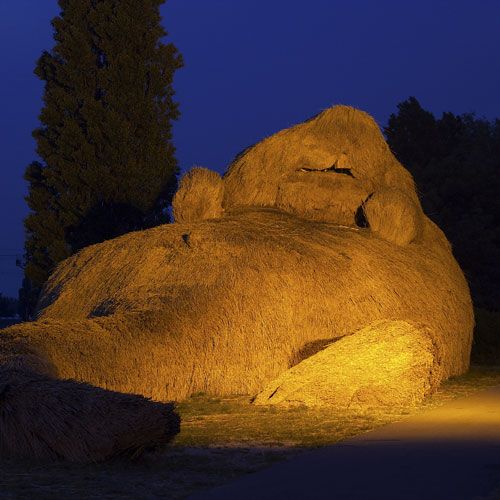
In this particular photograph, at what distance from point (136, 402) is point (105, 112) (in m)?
13.7

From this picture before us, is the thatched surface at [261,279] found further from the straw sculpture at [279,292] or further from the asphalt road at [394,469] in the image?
the asphalt road at [394,469]

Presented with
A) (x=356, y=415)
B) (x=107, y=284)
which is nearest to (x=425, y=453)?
(x=356, y=415)

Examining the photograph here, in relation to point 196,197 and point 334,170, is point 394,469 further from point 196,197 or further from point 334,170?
point 334,170

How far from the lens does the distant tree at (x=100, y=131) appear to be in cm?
1922

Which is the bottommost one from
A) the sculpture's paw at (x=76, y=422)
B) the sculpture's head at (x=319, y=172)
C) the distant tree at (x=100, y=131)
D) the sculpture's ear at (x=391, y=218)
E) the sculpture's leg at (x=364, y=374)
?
the sculpture's paw at (x=76, y=422)

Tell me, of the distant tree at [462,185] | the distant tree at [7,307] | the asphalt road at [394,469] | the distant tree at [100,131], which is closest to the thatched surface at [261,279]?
the asphalt road at [394,469]

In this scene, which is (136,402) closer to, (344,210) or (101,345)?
(101,345)

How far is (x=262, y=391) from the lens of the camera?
9.00 meters

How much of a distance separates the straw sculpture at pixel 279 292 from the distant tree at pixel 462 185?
419 inches

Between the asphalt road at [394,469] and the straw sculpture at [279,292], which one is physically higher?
the straw sculpture at [279,292]

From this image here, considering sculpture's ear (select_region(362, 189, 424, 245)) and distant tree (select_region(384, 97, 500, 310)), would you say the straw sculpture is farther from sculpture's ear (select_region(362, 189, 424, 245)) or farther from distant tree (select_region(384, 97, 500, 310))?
distant tree (select_region(384, 97, 500, 310))

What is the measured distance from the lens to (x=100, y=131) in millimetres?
19219

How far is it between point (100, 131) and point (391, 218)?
9062 mm

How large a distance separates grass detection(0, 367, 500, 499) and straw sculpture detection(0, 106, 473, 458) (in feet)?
1.29
